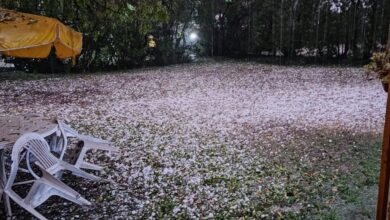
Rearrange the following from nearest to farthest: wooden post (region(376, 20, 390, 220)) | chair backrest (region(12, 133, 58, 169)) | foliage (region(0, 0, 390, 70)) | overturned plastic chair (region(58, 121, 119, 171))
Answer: wooden post (region(376, 20, 390, 220)) → chair backrest (region(12, 133, 58, 169)) → overturned plastic chair (region(58, 121, 119, 171)) → foliage (region(0, 0, 390, 70))

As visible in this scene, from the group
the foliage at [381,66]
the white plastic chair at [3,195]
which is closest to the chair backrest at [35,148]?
the white plastic chair at [3,195]

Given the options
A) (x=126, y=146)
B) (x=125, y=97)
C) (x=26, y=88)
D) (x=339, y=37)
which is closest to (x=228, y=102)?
(x=125, y=97)

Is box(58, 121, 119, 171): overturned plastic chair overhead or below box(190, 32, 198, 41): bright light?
below

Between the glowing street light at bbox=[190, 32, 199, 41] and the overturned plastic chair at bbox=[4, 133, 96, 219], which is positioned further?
the glowing street light at bbox=[190, 32, 199, 41]

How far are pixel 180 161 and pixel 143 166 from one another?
0.50 m

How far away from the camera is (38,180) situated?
3.08 metres

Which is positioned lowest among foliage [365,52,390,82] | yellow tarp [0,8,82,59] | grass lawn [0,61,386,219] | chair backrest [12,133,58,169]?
grass lawn [0,61,386,219]

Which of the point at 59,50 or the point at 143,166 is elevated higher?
the point at 59,50

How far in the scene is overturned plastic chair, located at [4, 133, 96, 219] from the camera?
2980mm

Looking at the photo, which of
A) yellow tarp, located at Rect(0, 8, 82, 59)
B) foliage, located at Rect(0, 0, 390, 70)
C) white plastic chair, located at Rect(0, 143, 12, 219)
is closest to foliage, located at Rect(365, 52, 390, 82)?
white plastic chair, located at Rect(0, 143, 12, 219)

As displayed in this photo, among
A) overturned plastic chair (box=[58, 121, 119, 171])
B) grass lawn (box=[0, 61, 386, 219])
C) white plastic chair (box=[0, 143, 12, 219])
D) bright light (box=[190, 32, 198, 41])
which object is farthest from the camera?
bright light (box=[190, 32, 198, 41])

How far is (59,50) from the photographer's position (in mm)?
5293

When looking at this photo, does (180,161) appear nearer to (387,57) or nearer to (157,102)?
(387,57)

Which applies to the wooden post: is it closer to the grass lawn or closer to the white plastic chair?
the grass lawn
